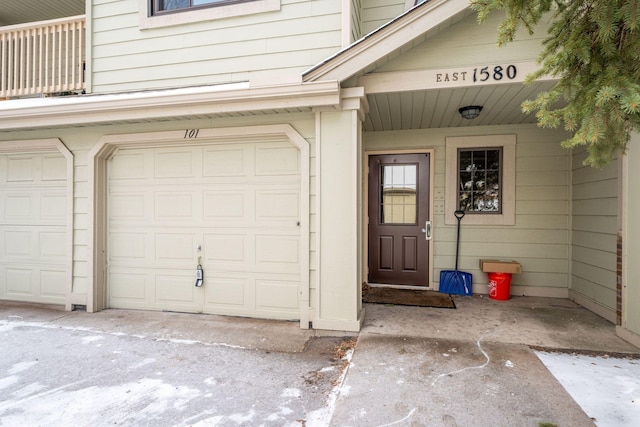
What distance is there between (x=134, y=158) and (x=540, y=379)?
5.12 meters

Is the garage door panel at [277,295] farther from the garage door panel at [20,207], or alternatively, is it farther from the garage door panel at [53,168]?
the garage door panel at [20,207]

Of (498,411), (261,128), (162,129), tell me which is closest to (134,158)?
(162,129)

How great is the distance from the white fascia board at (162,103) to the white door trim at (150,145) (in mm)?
323

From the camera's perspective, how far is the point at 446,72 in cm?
334

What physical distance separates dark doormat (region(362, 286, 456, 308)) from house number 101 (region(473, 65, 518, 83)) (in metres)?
2.87

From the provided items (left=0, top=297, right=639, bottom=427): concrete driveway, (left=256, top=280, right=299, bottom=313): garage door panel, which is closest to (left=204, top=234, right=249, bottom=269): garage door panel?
(left=256, top=280, right=299, bottom=313): garage door panel

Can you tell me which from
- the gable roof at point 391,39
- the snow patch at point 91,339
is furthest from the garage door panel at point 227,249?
Result: the gable roof at point 391,39

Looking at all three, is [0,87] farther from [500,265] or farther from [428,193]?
[500,265]

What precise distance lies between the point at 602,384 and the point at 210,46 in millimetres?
5075

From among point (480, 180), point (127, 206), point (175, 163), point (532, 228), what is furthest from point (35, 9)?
point (532, 228)

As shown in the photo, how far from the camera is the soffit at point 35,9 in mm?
5906

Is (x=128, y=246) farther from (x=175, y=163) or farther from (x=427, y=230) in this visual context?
(x=427, y=230)

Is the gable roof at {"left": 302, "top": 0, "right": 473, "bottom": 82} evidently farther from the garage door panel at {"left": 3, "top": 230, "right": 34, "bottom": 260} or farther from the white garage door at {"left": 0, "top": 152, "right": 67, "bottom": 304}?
the garage door panel at {"left": 3, "top": 230, "right": 34, "bottom": 260}

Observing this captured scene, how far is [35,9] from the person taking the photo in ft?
20.0
